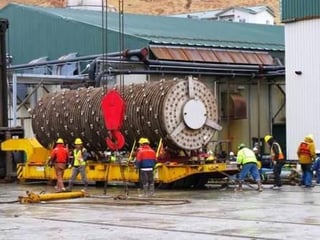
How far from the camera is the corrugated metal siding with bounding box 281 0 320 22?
3303 cm

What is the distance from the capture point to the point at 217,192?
23.5 metres

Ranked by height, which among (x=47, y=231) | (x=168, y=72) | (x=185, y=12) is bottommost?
(x=47, y=231)

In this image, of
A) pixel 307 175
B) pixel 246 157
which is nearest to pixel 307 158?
pixel 307 175

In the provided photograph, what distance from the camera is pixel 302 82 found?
33.9 meters

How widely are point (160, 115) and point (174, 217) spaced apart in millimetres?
8366

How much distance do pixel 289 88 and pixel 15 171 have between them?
39.3ft

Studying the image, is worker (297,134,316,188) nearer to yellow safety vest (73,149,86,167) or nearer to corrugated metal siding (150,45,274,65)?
yellow safety vest (73,149,86,167)

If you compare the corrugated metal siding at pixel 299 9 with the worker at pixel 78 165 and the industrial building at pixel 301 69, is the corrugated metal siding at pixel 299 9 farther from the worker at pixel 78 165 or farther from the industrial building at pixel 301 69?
the worker at pixel 78 165

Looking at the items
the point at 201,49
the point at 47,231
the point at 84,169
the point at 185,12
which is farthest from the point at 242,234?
the point at 185,12

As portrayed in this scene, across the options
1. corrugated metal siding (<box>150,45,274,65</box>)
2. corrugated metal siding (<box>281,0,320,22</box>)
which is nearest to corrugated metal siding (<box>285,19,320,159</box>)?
corrugated metal siding (<box>281,0,320,22</box>)

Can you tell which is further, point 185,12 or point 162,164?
point 185,12

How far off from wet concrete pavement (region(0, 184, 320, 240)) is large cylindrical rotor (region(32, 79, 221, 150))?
2233 millimetres

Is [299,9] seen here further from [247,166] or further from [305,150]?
[247,166]

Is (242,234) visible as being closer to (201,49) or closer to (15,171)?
(15,171)
